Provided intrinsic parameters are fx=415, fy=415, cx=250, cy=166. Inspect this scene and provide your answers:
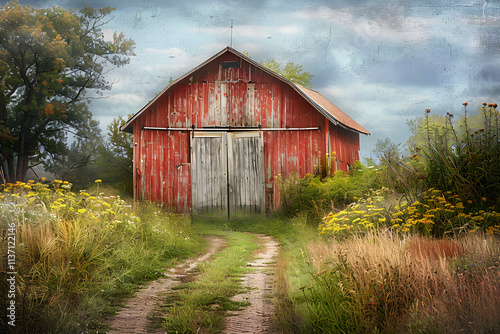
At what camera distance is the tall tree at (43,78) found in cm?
1845

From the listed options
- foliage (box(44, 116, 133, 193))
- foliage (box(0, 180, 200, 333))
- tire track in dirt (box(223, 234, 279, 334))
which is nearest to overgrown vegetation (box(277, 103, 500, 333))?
tire track in dirt (box(223, 234, 279, 334))

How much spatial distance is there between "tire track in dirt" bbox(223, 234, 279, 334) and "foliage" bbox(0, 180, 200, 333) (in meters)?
1.50

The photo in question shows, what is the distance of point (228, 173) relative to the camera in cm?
1406

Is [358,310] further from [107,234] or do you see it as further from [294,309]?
[107,234]

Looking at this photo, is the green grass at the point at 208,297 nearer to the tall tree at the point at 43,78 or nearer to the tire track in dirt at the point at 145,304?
the tire track in dirt at the point at 145,304

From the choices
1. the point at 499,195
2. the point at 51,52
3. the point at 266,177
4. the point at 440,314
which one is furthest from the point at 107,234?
the point at 51,52

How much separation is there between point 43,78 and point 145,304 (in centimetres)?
1710

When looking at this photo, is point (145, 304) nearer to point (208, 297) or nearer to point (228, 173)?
point (208, 297)

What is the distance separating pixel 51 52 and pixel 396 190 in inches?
635

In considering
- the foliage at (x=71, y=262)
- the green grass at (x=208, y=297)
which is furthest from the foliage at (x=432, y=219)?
the foliage at (x=71, y=262)

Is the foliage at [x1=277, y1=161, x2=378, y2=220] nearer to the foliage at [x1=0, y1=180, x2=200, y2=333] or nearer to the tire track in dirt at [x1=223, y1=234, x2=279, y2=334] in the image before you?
the tire track in dirt at [x1=223, y1=234, x2=279, y2=334]

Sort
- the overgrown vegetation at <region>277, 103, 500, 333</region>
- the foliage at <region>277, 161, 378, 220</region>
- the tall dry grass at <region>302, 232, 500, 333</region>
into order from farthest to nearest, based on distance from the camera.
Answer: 1. the foliage at <region>277, 161, 378, 220</region>
2. the overgrown vegetation at <region>277, 103, 500, 333</region>
3. the tall dry grass at <region>302, 232, 500, 333</region>

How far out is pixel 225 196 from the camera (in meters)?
14.0

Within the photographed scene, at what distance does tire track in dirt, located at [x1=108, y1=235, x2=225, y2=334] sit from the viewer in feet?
14.9
